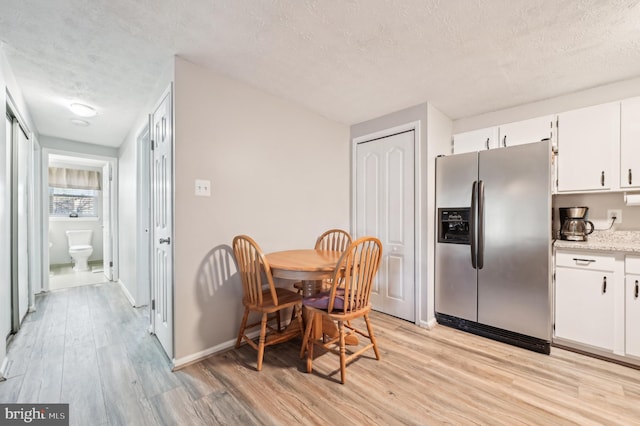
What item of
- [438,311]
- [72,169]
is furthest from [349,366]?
[72,169]

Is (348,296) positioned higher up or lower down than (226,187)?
lower down

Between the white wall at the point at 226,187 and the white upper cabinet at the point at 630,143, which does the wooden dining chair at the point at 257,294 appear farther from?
the white upper cabinet at the point at 630,143

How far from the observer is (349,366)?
201cm

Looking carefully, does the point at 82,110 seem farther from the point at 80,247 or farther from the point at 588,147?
the point at 588,147

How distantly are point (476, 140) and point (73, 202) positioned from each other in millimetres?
7793

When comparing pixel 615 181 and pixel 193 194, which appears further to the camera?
pixel 615 181

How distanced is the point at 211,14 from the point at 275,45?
44 centimetres

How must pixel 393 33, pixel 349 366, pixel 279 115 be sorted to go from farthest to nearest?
pixel 279 115
pixel 349 366
pixel 393 33

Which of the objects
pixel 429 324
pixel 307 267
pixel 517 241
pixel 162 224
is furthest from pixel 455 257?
pixel 162 224

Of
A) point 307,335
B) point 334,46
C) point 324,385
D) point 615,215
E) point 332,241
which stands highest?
point 334,46

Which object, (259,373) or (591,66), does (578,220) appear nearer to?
(591,66)

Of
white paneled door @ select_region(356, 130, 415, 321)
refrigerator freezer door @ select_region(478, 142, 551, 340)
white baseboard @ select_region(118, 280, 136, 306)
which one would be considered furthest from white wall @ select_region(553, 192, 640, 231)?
white baseboard @ select_region(118, 280, 136, 306)

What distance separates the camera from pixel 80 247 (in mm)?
5188

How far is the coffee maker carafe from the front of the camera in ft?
7.87
